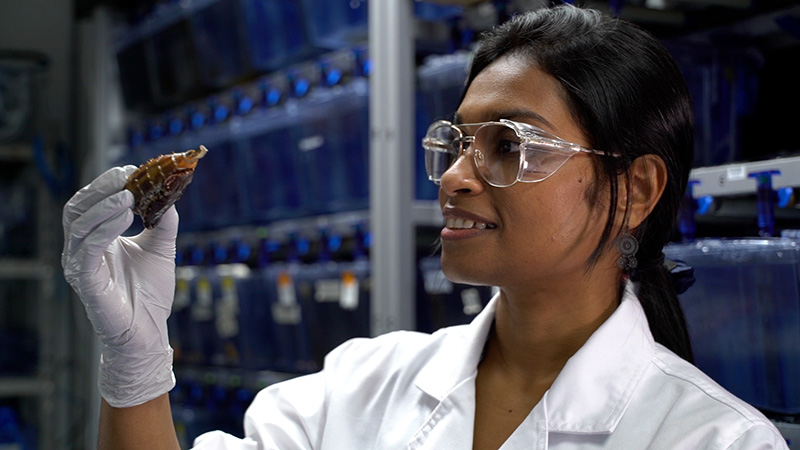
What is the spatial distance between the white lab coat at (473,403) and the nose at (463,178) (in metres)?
0.30

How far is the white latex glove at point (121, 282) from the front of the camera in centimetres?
132

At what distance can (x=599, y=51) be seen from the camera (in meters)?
1.46

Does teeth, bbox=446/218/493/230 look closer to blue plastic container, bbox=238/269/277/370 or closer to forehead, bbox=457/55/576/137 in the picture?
forehead, bbox=457/55/576/137

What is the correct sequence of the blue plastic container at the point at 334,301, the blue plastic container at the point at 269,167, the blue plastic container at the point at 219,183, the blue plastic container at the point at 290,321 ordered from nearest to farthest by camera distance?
the blue plastic container at the point at 334,301 → the blue plastic container at the point at 290,321 → the blue plastic container at the point at 269,167 → the blue plastic container at the point at 219,183

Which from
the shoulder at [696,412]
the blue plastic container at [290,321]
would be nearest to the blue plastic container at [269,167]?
the blue plastic container at [290,321]

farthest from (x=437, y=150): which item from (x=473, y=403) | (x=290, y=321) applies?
(x=290, y=321)

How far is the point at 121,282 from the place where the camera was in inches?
55.8

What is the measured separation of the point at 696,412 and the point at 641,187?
1.32 feet

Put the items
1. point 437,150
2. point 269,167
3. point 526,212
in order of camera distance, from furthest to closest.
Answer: point 269,167
point 437,150
point 526,212

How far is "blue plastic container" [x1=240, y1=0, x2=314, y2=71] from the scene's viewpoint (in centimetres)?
381

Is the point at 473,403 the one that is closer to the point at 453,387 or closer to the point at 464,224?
the point at 453,387

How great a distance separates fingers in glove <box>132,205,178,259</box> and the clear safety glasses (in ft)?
1.67

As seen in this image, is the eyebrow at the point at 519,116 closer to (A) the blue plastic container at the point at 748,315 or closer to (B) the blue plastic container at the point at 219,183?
(A) the blue plastic container at the point at 748,315

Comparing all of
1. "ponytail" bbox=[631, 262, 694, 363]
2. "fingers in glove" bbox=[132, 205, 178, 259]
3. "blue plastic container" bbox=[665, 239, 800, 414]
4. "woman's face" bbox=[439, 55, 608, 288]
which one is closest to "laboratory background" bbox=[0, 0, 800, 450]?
"blue plastic container" bbox=[665, 239, 800, 414]
